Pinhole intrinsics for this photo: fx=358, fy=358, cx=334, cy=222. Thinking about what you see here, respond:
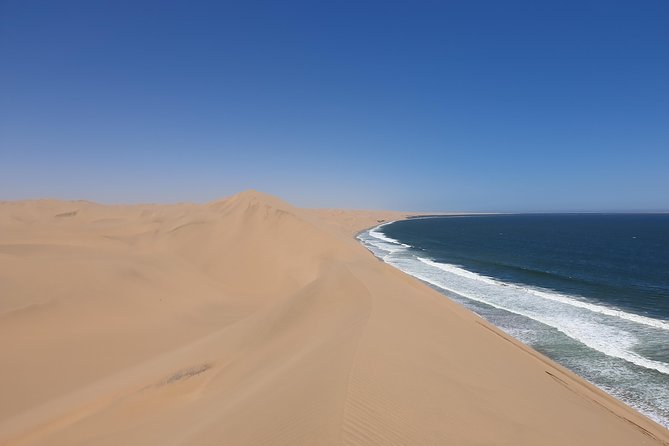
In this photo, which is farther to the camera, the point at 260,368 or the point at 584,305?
the point at 584,305

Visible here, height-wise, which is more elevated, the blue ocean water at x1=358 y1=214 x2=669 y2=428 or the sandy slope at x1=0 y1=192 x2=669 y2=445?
the sandy slope at x1=0 y1=192 x2=669 y2=445

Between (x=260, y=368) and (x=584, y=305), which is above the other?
(x=260, y=368)

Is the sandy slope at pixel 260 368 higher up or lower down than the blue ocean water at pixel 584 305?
higher up

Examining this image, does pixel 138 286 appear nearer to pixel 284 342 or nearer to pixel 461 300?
pixel 284 342

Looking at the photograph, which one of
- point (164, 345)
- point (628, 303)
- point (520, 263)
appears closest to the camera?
point (164, 345)

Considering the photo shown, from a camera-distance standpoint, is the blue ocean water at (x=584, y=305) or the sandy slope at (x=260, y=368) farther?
the blue ocean water at (x=584, y=305)

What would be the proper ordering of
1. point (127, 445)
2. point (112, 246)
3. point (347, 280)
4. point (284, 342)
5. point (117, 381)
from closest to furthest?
point (127, 445)
point (117, 381)
point (284, 342)
point (347, 280)
point (112, 246)

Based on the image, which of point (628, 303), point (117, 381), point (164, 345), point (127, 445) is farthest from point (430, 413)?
point (628, 303)

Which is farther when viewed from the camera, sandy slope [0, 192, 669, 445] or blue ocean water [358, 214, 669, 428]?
blue ocean water [358, 214, 669, 428]
